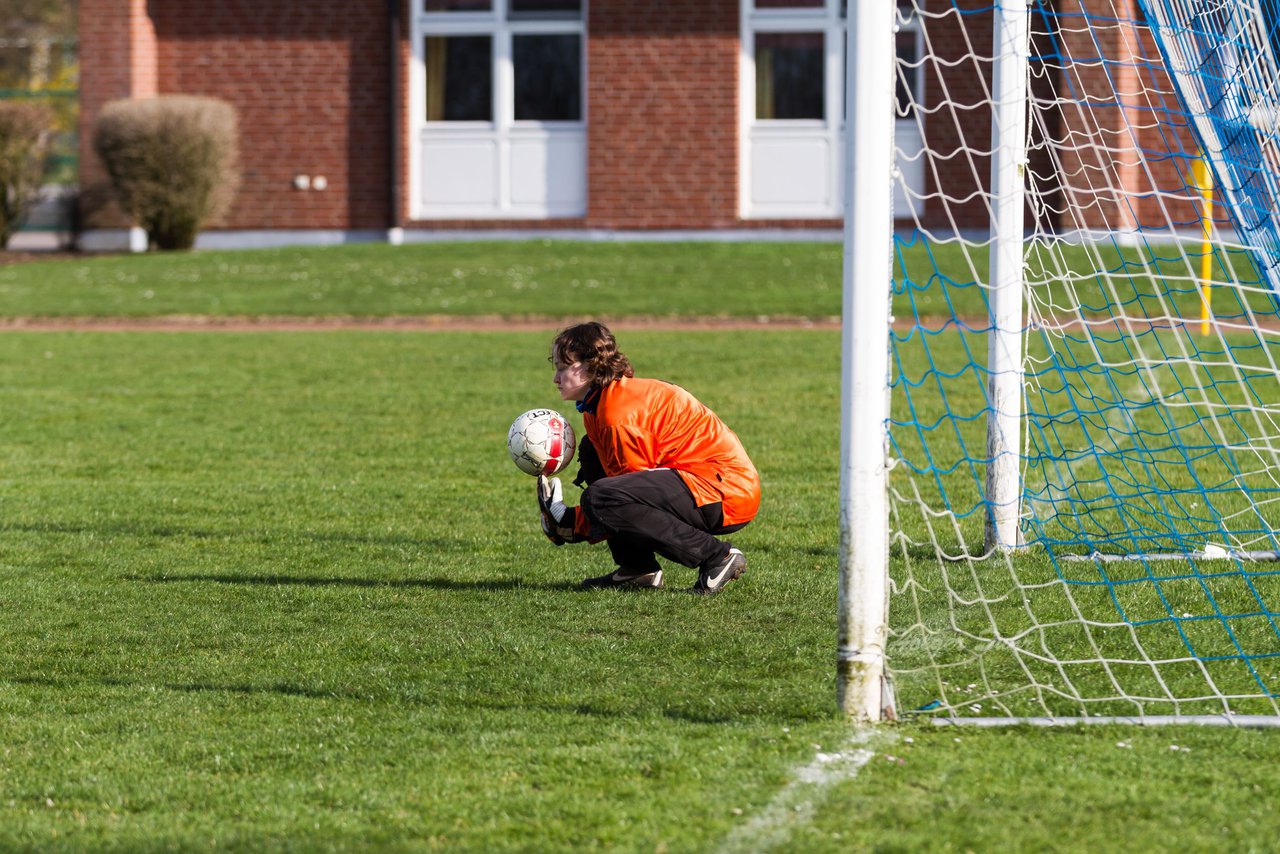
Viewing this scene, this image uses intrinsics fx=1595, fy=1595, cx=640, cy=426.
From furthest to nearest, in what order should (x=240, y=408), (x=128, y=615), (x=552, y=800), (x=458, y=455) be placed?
(x=240, y=408) < (x=458, y=455) < (x=128, y=615) < (x=552, y=800)

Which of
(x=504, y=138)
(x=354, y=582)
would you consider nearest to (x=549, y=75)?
(x=504, y=138)

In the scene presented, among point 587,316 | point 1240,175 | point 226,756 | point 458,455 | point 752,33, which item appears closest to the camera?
point 226,756

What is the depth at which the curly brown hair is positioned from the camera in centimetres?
560

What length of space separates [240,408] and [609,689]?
22.4 feet

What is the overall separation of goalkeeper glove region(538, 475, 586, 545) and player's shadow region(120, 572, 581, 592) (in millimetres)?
287

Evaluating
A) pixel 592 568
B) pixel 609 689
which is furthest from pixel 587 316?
pixel 609 689

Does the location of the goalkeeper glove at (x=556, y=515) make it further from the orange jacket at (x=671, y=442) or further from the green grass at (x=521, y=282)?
the green grass at (x=521, y=282)

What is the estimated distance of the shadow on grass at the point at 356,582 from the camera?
601cm

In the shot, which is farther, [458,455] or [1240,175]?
[458,455]

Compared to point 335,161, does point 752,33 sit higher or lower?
higher

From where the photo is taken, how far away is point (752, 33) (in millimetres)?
22859

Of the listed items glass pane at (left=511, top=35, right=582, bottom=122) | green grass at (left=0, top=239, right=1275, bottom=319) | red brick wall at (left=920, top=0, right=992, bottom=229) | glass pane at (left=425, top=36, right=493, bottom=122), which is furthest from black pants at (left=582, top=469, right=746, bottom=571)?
glass pane at (left=425, top=36, right=493, bottom=122)

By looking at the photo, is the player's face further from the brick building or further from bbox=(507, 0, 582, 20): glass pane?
bbox=(507, 0, 582, 20): glass pane

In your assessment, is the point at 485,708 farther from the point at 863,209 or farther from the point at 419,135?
the point at 419,135
